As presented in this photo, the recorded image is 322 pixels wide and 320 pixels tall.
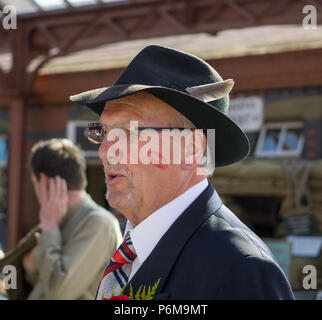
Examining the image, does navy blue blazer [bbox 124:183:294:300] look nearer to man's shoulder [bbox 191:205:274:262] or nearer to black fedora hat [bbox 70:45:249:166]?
man's shoulder [bbox 191:205:274:262]

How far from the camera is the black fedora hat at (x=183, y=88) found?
1.74 m

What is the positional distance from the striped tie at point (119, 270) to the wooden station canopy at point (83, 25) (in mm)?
4192

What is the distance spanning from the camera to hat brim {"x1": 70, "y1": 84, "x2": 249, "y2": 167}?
1.71 metres

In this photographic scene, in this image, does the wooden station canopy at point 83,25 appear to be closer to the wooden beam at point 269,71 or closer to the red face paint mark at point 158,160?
the wooden beam at point 269,71

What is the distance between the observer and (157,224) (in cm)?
174

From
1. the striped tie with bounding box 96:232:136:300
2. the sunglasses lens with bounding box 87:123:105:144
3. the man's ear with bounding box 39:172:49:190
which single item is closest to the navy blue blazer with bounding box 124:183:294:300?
the striped tie with bounding box 96:232:136:300

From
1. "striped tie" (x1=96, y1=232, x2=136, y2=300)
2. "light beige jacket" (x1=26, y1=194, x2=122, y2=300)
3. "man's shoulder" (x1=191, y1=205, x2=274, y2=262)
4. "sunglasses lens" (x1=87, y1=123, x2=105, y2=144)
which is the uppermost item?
"sunglasses lens" (x1=87, y1=123, x2=105, y2=144)

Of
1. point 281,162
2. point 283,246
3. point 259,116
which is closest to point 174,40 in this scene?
point 259,116

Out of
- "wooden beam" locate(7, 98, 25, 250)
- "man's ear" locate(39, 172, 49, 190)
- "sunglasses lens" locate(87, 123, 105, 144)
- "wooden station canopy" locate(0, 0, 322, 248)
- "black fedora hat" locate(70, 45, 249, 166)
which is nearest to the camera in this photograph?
"black fedora hat" locate(70, 45, 249, 166)

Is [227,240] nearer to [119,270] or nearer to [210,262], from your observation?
[210,262]

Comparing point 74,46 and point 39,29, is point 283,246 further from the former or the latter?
point 39,29

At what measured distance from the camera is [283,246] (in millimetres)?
6094

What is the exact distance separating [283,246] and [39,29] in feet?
12.9

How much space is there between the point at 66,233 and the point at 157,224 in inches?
62.4
